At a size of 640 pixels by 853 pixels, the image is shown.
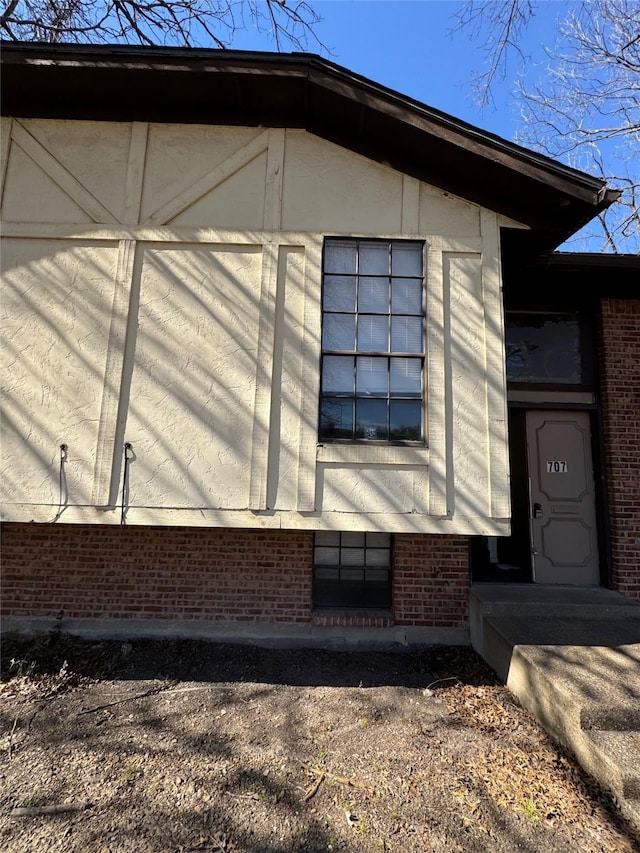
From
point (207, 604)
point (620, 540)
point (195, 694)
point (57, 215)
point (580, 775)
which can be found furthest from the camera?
point (620, 540)

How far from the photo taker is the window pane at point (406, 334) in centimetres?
452

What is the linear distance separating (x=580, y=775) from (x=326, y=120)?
19.8ft

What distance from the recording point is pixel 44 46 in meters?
4.45

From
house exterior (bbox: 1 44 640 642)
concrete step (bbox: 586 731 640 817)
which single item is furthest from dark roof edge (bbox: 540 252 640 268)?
concrete step (bbox: 586 731 640 817)

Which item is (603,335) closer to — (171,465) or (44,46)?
(171,465)

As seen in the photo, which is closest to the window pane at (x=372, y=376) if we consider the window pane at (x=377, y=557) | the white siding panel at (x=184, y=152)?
the window pane at (x=377, y=557)

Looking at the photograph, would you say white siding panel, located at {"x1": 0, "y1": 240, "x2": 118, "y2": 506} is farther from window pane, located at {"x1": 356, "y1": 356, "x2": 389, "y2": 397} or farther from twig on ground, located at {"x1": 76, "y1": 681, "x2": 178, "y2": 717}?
window pane, located at {"x1": 356, "y1": 356, "x2": 389, "y2": 397}

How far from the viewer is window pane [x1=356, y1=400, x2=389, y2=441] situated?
440 cm

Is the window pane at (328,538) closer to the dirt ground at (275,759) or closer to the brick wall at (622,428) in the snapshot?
the dirt ground at (275,759)

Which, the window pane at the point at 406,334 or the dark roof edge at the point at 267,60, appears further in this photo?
the window pane at the point at 406,334

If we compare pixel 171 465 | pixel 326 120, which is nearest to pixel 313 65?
pixel 326 120

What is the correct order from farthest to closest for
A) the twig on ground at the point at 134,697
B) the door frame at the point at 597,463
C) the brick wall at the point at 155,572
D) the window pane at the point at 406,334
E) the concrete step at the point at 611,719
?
the door frame at the point at 597,463 → the brick wall at the point at 155,572 → the window pane at the point at 406,334 → the twig on ground at the point at 134,697 → the concrete step at the point at 611,719

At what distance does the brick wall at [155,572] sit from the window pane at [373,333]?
218 centimetres

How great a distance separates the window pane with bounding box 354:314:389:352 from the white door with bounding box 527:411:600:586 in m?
2.57
